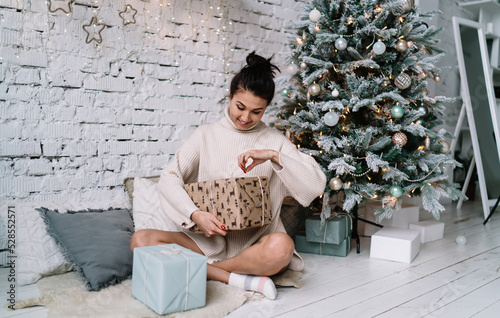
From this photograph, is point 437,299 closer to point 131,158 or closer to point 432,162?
point 432,162

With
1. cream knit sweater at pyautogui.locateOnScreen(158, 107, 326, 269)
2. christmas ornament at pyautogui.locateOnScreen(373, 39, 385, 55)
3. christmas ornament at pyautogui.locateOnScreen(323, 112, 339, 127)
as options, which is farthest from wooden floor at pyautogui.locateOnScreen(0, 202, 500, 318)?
christmas ornament at pyautogui.locateOnScreen(373, 39, 385, 55)

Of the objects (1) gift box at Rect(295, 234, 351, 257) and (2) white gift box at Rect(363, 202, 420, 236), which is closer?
(1) gift box at Rect(295, 234, 351, 257)

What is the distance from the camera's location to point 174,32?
100 inches

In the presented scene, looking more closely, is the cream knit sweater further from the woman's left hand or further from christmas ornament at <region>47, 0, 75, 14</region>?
christmas ornament at <region>47, 0, 75, 14</region>

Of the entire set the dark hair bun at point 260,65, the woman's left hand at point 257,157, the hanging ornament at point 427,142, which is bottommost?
the woman's left hand at point 257,157

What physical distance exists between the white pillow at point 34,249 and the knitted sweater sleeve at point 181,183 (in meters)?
0.54

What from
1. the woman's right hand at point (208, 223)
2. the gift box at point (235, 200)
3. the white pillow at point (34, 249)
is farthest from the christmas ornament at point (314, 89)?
the white pillow at point (34, 249)

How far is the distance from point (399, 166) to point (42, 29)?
6.40 ft

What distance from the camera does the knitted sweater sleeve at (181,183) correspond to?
1824 millimetres

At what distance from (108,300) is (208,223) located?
0.47m

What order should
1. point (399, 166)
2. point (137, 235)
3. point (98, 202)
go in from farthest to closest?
point (399, 166) → point (98, 202) → point (137, 235)

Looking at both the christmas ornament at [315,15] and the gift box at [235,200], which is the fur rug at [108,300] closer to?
the gift box at [235,200]

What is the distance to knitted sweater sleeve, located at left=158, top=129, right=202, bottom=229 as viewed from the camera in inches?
71.8

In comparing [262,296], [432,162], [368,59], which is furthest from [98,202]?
[432,162]
